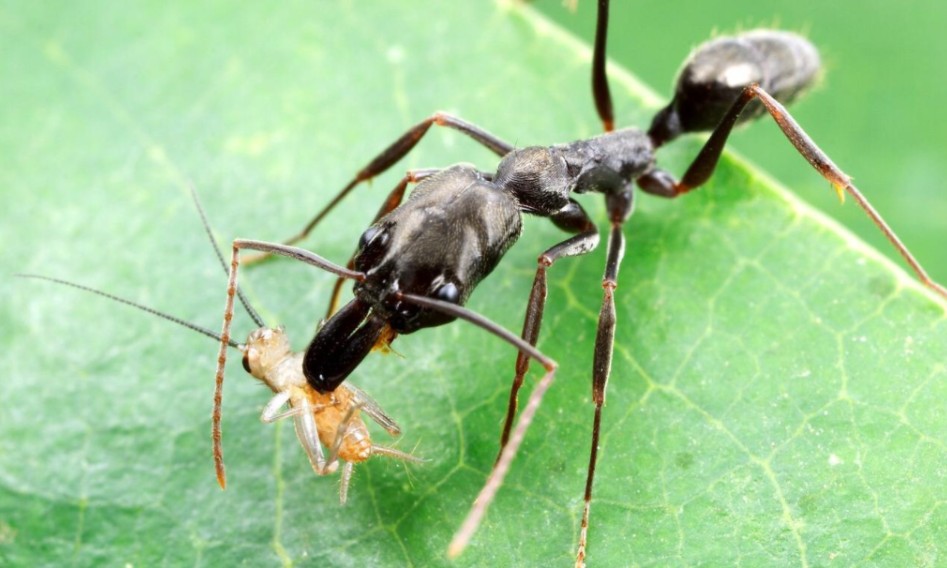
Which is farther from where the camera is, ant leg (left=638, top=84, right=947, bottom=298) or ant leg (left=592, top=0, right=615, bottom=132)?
ant leg (left=592, top=0, right=615, bottom=132)

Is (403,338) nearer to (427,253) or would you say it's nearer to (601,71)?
(427,253)

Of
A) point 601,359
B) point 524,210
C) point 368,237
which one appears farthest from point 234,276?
point 601,359

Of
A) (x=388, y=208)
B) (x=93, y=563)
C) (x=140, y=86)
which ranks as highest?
(x=140, y=86)

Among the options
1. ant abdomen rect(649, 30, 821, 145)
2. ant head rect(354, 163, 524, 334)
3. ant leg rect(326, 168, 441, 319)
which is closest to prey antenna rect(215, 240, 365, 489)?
ant head rect(354, 163, 524, 334)

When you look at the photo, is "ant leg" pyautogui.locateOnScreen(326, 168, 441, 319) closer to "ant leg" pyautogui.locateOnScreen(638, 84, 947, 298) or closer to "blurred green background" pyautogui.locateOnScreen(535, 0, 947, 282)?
"ant leg" pyautogui.locateOnScreen(638, 84, 947, 298)

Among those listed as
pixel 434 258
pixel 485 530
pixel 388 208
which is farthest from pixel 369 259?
pixel 485 530

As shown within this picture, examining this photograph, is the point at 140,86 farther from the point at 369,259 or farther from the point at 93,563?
the point at 93,563

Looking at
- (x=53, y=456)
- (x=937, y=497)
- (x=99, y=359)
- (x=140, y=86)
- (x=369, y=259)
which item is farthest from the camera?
(x=140, y=86)
